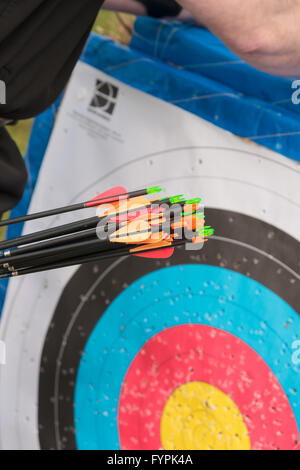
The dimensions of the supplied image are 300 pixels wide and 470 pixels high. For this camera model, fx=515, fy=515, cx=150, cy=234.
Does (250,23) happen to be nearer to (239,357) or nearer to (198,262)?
(198,262)

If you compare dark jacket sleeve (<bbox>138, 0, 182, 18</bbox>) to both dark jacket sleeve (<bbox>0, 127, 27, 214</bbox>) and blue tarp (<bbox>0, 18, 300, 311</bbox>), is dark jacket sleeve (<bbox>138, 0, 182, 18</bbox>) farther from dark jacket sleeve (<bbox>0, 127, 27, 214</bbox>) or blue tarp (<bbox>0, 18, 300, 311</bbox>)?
dark jacket sleeve (<bbox>0, 127, 27, 214</bbox>)

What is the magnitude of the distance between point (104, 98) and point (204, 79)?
8.0 inches

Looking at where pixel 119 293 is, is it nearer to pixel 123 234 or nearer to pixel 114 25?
pixel 123 234

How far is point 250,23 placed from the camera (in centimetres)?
64

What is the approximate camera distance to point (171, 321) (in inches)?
35.3

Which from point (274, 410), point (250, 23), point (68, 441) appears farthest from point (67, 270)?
point (250, 23)

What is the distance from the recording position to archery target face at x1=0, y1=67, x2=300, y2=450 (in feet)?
2.58

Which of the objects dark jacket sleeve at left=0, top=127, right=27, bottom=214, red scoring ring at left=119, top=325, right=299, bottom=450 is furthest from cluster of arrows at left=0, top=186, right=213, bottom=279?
red scoring ring at left=119, top=325, right=299, bottom=450

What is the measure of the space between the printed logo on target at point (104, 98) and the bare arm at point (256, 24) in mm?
329

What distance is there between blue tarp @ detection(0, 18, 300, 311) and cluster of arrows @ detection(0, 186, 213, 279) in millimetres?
274

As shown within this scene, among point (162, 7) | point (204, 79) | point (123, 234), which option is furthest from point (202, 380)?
point (162, 7)

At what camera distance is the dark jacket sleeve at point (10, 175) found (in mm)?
787

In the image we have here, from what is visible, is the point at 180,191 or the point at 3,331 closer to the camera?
the point at 180,191
